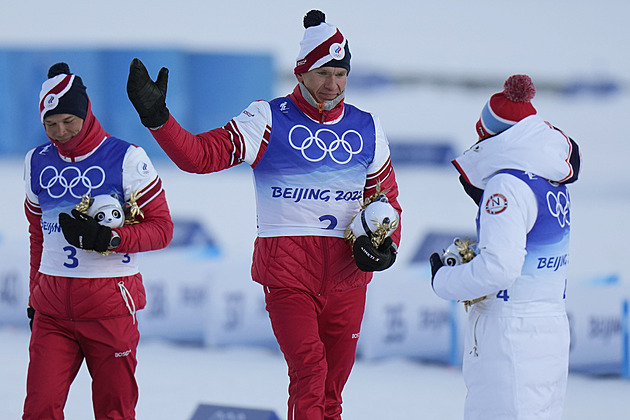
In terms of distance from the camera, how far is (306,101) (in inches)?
125

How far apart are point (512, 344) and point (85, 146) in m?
1.84

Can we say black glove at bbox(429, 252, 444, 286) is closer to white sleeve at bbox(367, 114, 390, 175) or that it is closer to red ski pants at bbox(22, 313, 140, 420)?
white sleeve at bbox(367, 114, 390, 175)

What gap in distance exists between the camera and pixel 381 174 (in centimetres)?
328

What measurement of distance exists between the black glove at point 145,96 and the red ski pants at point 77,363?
911mm

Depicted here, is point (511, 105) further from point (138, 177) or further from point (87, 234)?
point (87, 234)

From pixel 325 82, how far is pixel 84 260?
122 cm

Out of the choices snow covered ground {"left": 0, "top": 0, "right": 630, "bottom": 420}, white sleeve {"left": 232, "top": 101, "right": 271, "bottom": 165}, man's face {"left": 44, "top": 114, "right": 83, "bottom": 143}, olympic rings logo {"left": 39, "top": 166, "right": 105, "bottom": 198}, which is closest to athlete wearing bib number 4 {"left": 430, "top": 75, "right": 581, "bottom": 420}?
white sleeve {"left": 232, "top": 101, "right": 271, "bottom": 165}

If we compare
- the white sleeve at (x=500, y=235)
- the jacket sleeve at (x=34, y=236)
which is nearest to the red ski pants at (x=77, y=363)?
the jacket sleeve at (x=34, y=236)

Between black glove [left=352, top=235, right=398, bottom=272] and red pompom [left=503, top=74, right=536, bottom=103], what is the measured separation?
766 mm

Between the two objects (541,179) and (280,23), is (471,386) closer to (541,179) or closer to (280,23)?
(541,179)

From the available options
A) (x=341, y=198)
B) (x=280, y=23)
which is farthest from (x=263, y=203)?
(x=280, y=23)

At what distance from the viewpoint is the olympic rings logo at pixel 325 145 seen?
122 inches

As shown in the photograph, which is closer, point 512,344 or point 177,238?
point 512,344

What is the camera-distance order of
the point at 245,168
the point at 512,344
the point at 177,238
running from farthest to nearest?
the point at 245,168
the point at 177,238
the point at 512,344
